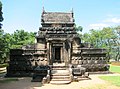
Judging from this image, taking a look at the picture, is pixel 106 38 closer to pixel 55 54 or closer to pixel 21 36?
pixel 21 36

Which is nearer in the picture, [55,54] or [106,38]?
[55,54]

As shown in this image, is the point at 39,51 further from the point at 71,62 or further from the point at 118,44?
the point at 118,44

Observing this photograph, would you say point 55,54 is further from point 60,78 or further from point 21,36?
point 21,36

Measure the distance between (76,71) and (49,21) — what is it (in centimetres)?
983

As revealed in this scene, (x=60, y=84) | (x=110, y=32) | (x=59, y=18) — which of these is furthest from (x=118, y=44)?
(x=60, y=84)

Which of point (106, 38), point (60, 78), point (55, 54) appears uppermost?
point (106, 38)

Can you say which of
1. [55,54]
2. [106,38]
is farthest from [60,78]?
[106,38]

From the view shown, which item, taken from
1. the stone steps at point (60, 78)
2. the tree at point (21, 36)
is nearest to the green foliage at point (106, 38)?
the tree at point (21, 36)

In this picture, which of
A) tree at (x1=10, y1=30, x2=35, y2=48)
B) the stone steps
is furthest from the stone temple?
tree at (x1=10, y1=30, x2=35, y2=48)

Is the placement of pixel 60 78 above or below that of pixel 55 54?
below

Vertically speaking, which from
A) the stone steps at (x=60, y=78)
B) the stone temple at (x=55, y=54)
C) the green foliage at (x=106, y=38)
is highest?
the green foliage at (x=106, y=38)

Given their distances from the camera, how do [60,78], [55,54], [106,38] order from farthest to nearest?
1. [106,38]
2. [55,54]
3. [60,78]

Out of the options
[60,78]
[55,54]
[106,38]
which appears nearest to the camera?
[60,78]

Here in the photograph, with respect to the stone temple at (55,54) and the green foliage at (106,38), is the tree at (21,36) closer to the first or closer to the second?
the green foliage at (106,38)
